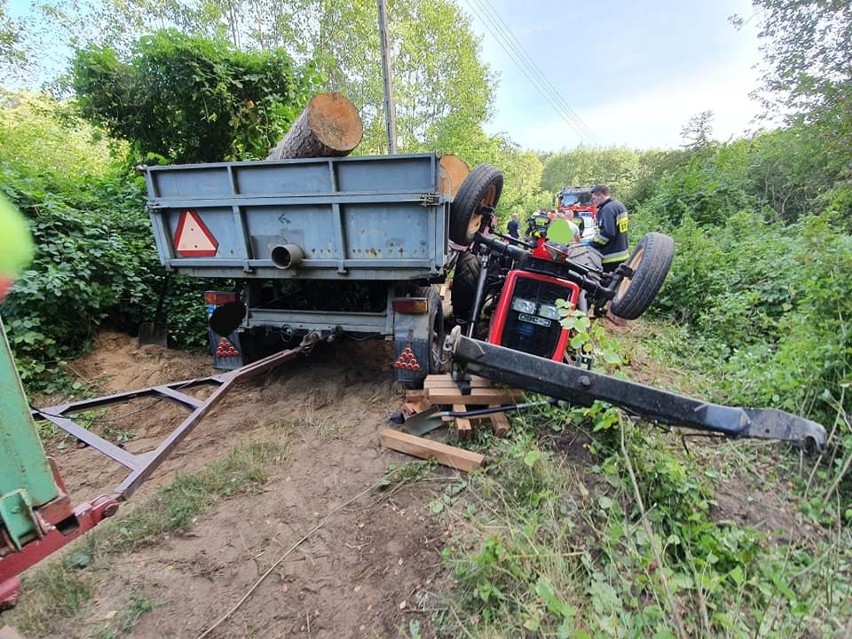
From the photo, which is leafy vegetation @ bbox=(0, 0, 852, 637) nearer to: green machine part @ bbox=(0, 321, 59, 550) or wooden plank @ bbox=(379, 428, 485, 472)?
wooden plank @ bbox=(379, 428, 485, 472)

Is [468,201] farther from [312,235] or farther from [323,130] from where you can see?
[323,130]

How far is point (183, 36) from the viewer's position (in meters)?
5.26

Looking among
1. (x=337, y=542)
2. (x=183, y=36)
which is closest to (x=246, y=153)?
(x=183, y=36)

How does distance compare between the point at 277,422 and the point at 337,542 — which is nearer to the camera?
the point at 337,542

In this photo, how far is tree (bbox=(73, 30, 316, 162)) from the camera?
17.4 feet

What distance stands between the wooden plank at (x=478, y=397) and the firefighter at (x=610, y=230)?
348 centimetres

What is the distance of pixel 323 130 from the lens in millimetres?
3729

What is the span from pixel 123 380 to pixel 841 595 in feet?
17.0

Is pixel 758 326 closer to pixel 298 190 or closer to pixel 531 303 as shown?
pixel 531 303

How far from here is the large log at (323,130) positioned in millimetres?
3697

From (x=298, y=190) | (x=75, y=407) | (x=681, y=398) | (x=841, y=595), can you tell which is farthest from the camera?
(x=298, y=190)

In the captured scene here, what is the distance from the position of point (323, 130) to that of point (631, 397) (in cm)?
350

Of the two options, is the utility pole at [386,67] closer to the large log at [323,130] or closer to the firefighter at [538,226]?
the firefighter at [538,226]

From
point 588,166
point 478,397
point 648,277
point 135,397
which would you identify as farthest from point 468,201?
point 588,166
